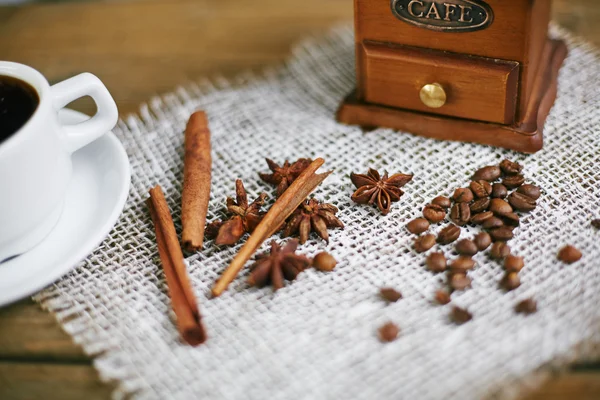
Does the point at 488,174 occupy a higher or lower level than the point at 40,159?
lower

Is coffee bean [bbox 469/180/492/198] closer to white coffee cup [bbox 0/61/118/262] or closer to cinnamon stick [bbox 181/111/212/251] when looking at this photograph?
cinnamon stick [bbox 181/111/212/251]

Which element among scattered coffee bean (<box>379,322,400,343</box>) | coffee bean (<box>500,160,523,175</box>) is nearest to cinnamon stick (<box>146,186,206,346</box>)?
scattered coffee bean (<box>379,322,400,343</box>)

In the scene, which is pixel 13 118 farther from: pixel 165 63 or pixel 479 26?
pixel 479 26

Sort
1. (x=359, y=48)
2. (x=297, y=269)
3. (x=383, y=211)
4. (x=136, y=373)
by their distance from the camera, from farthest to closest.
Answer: (x=359, y=48) < (x=383, y=211) < (x=297, y=269) < (x=136, y=373)

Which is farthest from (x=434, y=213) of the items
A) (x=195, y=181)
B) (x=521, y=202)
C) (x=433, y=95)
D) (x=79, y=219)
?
(x=79, y=219)

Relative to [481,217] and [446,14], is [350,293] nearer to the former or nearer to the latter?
[481,217]

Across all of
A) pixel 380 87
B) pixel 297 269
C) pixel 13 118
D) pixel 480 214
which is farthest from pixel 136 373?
pixel 380 87

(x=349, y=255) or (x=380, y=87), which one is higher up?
(x=380, y=87)
